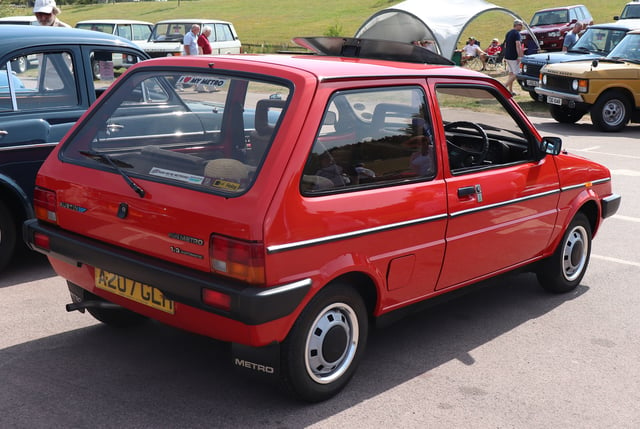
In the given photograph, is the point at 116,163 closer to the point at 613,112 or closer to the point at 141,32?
the point at 613,112

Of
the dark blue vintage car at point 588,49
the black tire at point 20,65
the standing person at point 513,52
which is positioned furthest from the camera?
the standing person at point 513,52

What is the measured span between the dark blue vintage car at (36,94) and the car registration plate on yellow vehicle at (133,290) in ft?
7.08

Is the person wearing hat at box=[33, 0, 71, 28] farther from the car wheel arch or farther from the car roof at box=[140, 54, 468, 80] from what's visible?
the car wheel arch

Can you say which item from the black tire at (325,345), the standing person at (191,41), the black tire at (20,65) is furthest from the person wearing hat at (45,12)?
the standing person at (191,41)

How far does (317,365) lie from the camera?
385 cm

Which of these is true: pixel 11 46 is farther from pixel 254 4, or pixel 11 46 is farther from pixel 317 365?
pixel 254 4

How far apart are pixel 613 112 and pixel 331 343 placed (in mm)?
12912

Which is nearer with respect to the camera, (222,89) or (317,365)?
(317,365)

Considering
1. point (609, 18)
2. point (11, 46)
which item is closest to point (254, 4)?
point (609, 18)

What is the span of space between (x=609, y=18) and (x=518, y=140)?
45.0 meters

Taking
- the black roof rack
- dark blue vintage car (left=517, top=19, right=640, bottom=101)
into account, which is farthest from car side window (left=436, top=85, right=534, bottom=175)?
dark blue vintage car (left=517, top=19, right=640, bottom=101)

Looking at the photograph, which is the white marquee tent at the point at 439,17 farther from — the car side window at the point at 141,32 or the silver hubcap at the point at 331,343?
the silver hubcap at the point at 331,343

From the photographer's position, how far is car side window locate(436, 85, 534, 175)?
4805 millimetres

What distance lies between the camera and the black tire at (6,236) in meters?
5.80
